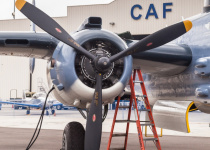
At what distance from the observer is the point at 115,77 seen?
7.30 meters

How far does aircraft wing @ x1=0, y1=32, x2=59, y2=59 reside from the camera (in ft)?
26.0

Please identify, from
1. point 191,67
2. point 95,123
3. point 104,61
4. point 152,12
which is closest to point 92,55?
point 104,61

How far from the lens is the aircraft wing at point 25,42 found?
793 cm

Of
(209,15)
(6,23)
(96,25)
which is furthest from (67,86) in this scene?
(6,23)

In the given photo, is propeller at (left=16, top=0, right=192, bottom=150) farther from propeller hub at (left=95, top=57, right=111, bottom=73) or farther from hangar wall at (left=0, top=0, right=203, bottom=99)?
hangar wall at (left=0, top=0, right=203, bottom=99)

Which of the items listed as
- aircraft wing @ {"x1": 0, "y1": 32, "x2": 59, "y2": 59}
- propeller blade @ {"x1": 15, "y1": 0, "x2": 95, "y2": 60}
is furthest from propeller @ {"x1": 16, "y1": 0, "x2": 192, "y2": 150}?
aircraft wing @ {"x1": 0, "y1": 32, "x2": 59, "y2": 59}

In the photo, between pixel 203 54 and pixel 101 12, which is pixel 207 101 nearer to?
pixel 203 54

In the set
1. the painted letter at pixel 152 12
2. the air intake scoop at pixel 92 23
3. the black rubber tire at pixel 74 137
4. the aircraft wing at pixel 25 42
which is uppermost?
the painted letter at pixel 152 12

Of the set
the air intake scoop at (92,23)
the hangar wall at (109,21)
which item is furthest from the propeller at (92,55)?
the hangar wall at (109,21)

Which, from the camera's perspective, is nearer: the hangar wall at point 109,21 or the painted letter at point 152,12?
the hangar wall at point 109,21

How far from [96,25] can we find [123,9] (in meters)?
36.7

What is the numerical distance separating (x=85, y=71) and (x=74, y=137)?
1.71 m

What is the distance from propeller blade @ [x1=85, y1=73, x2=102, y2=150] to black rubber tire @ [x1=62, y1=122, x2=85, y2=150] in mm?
874

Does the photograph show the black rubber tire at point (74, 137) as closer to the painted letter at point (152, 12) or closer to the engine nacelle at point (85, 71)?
the engine nacelle at point (85, 71)
